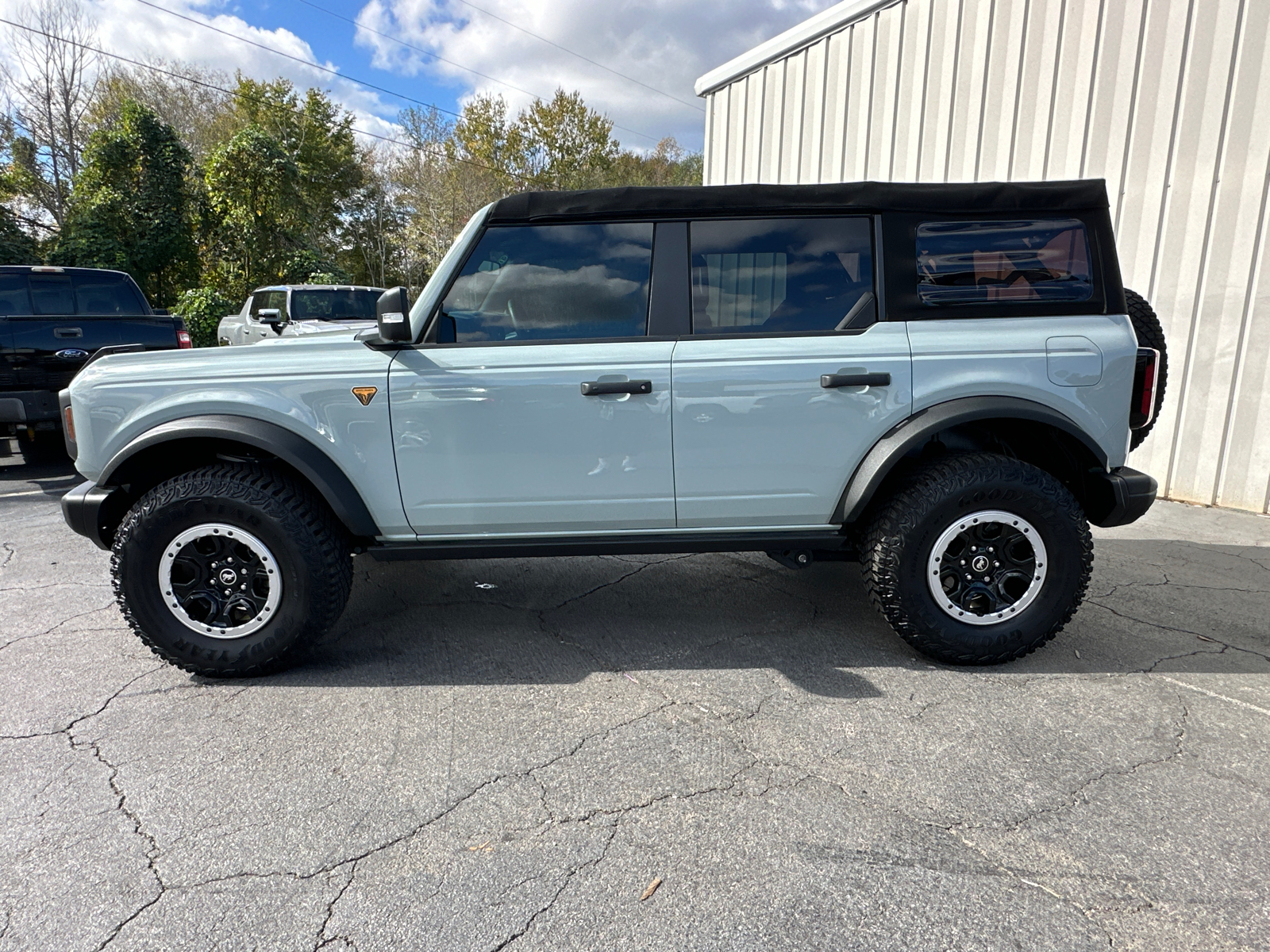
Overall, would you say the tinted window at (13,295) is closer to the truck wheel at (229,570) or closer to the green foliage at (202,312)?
the truck wheel at (229,570)

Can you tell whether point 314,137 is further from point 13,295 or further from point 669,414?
point 669,414

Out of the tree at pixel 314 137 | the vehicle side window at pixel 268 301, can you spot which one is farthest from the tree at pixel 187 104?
the vehicle side window at pixel 268 301

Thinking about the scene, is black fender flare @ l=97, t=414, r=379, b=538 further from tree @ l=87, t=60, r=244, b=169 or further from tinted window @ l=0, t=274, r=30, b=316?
tree @ l=87, t=60, r=244, b=169

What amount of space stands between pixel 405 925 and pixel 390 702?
122 centimetres

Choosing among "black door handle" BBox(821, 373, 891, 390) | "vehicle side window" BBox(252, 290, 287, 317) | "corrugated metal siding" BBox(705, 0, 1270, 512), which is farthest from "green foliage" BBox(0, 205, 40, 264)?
"black door handle" BBox(821, 373, 891, 390)

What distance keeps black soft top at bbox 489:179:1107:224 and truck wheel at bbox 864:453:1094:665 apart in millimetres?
1083

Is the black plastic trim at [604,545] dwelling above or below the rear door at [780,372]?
below

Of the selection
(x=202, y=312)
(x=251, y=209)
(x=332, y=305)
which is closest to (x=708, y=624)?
(x=332, y=305)

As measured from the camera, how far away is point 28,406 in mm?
6316

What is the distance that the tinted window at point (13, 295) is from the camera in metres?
7.05

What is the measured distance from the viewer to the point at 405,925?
74.5 inches

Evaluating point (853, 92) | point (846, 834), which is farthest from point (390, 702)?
point (853, 92)

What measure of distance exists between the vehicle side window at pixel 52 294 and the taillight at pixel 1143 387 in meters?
8.75

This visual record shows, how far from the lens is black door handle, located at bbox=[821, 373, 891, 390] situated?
3100 mm
